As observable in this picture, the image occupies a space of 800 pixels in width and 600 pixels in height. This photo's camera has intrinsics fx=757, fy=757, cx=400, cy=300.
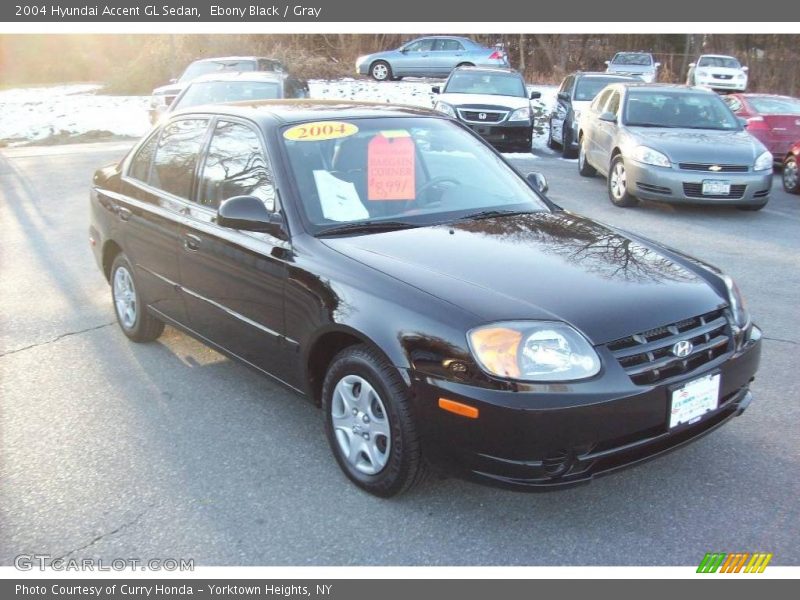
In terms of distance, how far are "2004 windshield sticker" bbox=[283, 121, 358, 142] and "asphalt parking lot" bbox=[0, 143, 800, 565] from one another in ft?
4.32

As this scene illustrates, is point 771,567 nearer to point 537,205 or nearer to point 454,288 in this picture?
point 454,288

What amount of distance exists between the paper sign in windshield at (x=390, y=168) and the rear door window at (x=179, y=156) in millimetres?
1101

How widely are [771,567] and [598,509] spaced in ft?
2.20

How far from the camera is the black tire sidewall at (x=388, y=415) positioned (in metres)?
3.01

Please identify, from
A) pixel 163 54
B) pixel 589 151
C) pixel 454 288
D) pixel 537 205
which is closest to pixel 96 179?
pixel 537 205

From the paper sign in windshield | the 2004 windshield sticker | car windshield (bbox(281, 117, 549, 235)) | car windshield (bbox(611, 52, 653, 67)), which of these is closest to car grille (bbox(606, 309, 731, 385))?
car windshield (bbox(281, 117, 549, 235))

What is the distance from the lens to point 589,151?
11844 millimetres

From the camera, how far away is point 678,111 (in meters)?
10.2

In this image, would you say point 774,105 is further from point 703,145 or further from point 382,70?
point 382,70

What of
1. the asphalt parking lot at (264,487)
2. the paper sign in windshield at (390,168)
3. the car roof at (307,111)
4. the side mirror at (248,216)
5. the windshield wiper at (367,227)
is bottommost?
the asphalt parking lot at (264,487)

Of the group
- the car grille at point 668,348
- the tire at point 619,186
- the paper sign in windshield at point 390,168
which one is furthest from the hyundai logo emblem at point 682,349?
the tire at point 619,186

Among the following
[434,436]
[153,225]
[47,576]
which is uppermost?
[153,225]

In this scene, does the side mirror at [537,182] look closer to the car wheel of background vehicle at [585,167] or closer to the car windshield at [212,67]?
the car wheel of background vehicle at [585,167]

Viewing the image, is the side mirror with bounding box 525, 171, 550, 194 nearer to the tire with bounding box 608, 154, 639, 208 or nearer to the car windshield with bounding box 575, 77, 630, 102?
the tire with bounding box 608, 154, 639, 208
